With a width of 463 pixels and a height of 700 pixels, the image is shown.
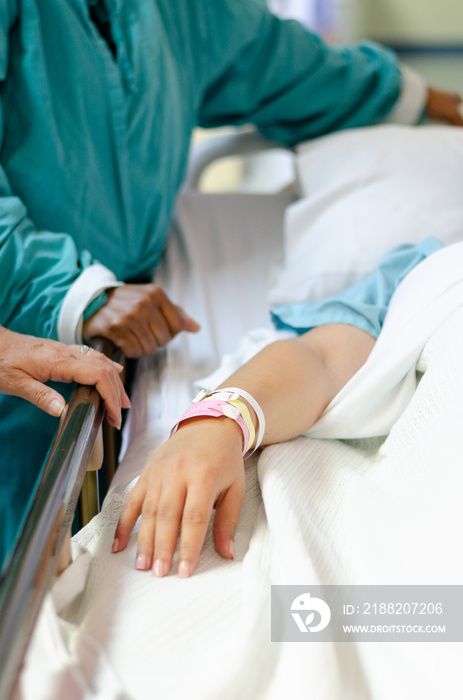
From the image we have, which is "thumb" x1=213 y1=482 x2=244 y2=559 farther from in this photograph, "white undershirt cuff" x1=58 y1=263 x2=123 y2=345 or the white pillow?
the white pillow

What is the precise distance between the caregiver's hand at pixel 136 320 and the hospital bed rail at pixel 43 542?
0.93ft

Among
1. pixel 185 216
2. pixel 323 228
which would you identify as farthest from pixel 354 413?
pixel 185 216

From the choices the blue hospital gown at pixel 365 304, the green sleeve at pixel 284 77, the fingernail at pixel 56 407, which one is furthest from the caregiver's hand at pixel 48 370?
the green sleeve at pixel 284 77

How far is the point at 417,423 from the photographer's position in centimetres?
70

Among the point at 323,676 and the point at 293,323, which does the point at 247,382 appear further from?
the point at 323,676

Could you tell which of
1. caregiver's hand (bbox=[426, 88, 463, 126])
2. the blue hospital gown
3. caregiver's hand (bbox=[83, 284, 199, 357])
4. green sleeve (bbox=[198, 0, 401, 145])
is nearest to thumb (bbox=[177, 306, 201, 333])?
caregiver's hand (bbox=[83, 284, 199, 357])

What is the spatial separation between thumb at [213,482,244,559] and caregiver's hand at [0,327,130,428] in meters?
0.20

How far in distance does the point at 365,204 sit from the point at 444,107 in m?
0.61

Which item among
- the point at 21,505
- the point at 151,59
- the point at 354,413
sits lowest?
the point at 21,505

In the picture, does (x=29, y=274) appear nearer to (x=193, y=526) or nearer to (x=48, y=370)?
(x=48, y=370)

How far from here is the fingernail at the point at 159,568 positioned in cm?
57

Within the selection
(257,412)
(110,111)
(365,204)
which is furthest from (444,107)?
(257,412)

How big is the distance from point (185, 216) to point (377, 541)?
3.77 ft

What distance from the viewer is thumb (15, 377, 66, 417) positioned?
729mm
